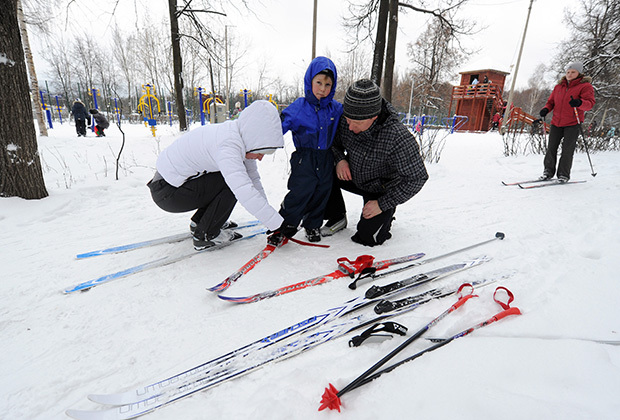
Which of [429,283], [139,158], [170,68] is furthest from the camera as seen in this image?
[170,68]

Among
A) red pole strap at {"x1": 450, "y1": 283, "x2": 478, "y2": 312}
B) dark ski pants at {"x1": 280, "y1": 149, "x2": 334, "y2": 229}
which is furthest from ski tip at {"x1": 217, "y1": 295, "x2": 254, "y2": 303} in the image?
red pole strap at {"x1": 450, "y1": 283, "x2": 478, "y2": 312}

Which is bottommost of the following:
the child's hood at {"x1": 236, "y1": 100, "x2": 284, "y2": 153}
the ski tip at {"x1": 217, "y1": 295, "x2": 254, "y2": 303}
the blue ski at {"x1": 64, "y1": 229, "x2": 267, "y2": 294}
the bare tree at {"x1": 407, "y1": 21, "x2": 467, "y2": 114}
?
the blue ski at {"x1": 64, "y1": 229, "x2": 267, "y2": 294}

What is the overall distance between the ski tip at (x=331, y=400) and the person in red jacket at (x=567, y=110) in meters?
5.23

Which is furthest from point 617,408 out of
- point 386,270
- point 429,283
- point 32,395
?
point 32,395

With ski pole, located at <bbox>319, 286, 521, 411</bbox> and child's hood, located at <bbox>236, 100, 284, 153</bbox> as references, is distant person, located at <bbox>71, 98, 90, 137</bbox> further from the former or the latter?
ski pole, located at <bbox>319, 286, 521, 411</bbox>

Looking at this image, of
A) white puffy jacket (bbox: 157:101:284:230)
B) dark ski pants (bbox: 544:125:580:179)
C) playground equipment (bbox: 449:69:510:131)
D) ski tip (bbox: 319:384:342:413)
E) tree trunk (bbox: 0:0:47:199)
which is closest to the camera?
ski tip (bbox: 319:384:342:413)

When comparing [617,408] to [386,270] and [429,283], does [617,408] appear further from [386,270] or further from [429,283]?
[386,270]

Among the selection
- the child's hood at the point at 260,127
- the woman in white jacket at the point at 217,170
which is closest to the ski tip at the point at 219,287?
the woman in white jacket at the point at 217,170

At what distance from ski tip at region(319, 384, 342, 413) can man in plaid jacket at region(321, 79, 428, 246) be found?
4.98 ft

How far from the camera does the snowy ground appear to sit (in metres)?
1.13

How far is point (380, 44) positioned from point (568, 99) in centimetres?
348

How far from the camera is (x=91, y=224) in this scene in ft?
9.87

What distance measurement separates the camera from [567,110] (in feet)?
14.8

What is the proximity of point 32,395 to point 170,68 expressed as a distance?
30297 millimetres
